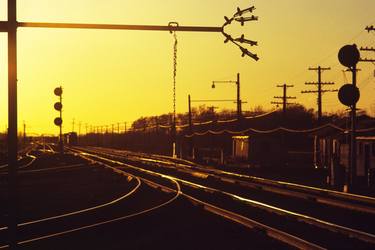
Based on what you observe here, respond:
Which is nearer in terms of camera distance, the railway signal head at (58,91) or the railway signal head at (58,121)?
the railway signal head at (58,121)

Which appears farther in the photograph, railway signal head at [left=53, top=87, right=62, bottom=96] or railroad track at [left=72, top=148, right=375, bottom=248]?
railway signal head at [left=53, top=87, right=62, bottom=96]

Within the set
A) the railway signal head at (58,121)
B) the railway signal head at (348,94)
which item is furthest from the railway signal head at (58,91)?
the railway signal head at (348,94)

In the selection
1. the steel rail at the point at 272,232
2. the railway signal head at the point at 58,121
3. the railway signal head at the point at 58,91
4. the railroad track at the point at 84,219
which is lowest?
the railroad track at the point at 84,219

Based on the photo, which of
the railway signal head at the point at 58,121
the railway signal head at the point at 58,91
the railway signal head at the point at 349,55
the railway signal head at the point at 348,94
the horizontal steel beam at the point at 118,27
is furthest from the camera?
the railway signal head at the point at 58,91

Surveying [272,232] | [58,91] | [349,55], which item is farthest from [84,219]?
[58,91]

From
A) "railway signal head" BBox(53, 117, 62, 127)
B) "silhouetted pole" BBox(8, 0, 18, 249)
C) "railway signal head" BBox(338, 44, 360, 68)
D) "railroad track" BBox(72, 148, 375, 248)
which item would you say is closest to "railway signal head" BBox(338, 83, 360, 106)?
"railway signal head" BBox(338, 44, 360, 68)

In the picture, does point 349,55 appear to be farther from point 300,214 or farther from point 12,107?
point 12,107

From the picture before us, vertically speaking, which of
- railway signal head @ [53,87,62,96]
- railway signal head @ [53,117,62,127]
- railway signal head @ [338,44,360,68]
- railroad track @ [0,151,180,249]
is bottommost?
railroad track @ [0,151,180,249]

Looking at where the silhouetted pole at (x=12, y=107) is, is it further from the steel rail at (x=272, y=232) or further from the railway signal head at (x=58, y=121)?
the railway signal head at (x=58, y=121)

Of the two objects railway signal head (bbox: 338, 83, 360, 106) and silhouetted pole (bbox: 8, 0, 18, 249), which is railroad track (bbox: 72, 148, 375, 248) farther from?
silhouetted pole (bbox: 8, 0, 18, 249)

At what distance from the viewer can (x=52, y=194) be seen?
24.4 m

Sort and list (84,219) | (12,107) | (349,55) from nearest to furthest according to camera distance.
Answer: (12,107) → (84,219) → (349,55)

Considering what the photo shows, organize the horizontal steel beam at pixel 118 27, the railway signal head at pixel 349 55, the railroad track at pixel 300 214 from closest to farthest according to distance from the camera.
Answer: the horizontal steel beam at pixel 118 27
the railroad track at pixel 300 214
the railway signal head at pixel 349 55

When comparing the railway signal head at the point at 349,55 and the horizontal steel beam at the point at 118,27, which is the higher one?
the railway signal head at the point at 349,55
